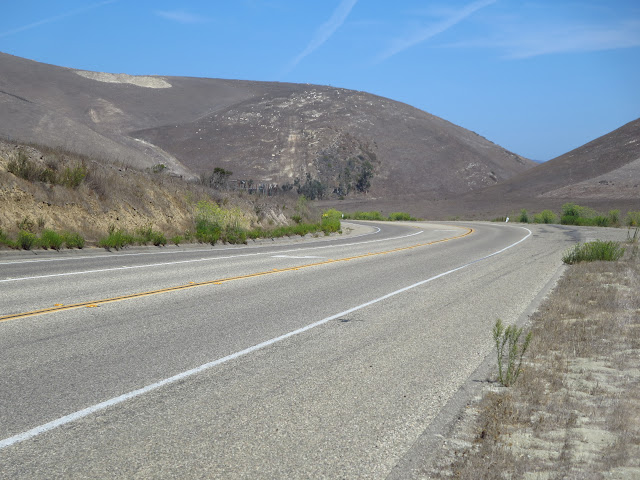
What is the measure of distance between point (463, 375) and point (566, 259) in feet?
46.5

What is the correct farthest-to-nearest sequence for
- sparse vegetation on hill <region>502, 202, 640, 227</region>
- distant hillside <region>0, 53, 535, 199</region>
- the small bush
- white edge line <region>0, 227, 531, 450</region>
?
1. distant hillside <region>0, 53, 535, 199</region>
2. sparse vegetation on hill <region>502, 202, 640, 227</region>
3. the small bush
4. white edge line <region>0, 227, 531, 450</region>

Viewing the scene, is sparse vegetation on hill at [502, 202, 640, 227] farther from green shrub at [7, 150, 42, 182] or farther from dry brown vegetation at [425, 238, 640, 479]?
dry brown vegetation at [425, 238, 640, 479]

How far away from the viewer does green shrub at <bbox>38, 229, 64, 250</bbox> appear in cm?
1864

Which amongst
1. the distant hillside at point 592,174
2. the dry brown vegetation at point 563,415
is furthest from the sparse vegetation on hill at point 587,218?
the dry brown vegetation at point 563,415

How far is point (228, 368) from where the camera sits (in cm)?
670

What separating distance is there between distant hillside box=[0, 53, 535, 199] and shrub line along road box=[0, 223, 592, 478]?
7653cm

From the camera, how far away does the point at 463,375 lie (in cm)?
695

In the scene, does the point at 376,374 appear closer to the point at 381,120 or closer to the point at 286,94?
the point at 381,120

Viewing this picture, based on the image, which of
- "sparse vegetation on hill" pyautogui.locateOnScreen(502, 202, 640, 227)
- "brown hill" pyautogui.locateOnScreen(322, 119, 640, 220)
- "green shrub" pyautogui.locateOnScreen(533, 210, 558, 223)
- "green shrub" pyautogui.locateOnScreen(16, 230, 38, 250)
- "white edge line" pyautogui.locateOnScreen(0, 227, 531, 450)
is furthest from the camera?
"brown hill" pyautogui.locateOnScreen(322, 119, 640, 220)

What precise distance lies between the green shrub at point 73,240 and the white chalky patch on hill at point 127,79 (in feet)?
435

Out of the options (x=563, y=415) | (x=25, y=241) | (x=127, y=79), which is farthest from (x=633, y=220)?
(x=127, y=79)

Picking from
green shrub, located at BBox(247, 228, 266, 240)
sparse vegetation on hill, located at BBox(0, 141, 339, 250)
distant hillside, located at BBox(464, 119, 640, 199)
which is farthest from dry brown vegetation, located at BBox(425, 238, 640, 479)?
distant hillside, located at BBox(464, 119, 640, 199)

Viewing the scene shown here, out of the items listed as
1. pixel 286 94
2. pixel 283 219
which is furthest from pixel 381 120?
pixel 283 219

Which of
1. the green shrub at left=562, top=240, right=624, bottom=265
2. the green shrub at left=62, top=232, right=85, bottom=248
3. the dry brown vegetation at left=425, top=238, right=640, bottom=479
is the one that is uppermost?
the green shrub at left=62, top=232, right=85, bottom=248
